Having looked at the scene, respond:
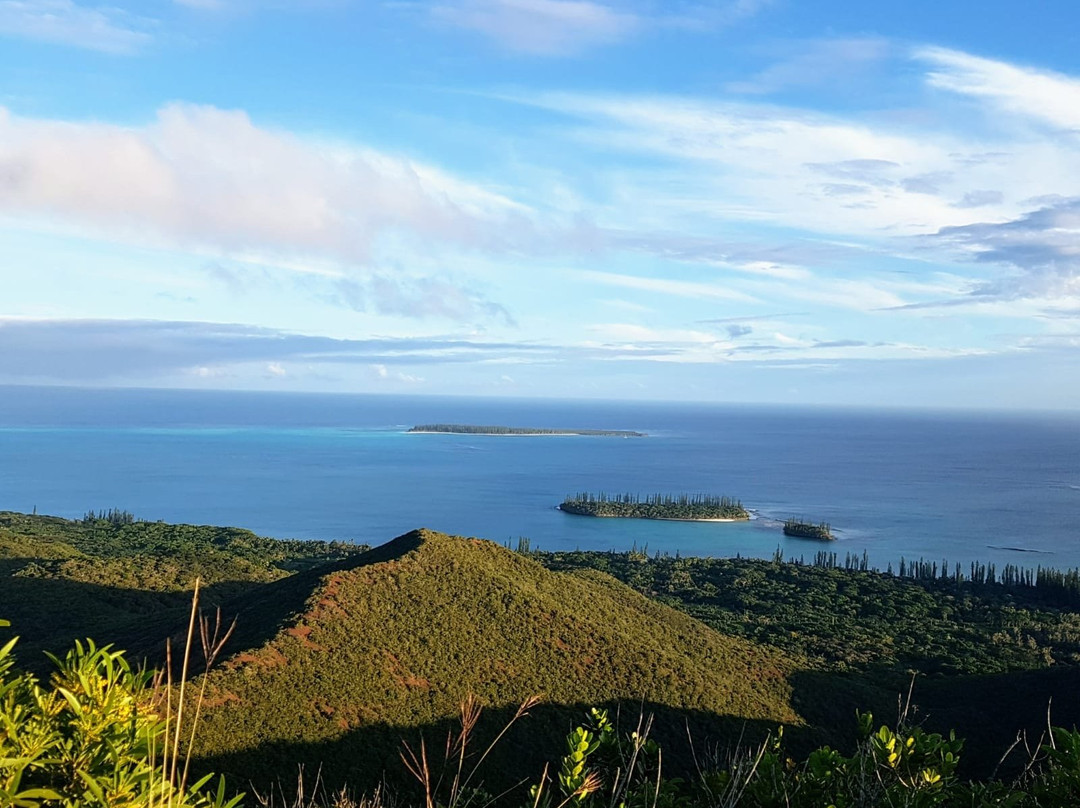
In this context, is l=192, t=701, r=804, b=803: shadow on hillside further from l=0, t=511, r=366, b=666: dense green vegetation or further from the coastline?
the coastline

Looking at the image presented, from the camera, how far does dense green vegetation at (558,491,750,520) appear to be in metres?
107

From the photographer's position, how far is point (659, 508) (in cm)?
11062

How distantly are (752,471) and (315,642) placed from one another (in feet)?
462

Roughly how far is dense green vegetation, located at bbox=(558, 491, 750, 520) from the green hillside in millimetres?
73864

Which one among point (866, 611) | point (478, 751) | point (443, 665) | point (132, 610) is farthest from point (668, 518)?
point (478, 751)

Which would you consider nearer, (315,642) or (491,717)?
(491,717)

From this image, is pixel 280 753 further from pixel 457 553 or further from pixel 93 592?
pixel 93 592

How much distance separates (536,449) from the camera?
19238cm

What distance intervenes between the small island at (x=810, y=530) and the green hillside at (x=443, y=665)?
61015 mm

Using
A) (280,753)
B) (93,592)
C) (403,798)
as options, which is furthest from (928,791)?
(93,592)

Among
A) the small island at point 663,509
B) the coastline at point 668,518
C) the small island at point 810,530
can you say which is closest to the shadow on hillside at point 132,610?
the small island at point 810,530

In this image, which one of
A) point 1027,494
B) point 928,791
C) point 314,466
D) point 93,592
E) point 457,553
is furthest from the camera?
point 314,466

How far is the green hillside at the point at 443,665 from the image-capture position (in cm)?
1961

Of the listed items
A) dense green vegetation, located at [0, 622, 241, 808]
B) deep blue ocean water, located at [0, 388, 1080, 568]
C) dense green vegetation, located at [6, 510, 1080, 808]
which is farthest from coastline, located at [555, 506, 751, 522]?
dense green vegetation, located at [0, 622, 241, 808]
